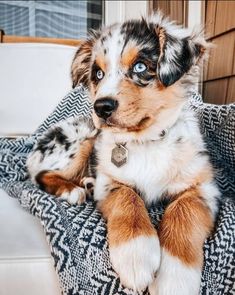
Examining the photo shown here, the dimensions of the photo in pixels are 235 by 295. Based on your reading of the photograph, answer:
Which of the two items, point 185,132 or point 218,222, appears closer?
point 218,222

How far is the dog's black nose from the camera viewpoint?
1.14 meters

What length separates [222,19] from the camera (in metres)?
2.36

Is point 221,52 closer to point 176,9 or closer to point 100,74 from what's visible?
point 176,9

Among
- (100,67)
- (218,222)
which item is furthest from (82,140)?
(218,222)

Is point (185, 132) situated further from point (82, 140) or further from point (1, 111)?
point (1, 111)

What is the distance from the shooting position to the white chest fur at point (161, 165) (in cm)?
127

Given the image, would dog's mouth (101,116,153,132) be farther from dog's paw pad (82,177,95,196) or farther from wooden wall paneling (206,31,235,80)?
wooden wall paneling (206,31,235,80)

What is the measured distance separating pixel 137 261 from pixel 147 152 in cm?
49

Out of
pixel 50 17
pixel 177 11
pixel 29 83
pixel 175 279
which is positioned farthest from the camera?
pixel 50 17

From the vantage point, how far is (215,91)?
2520mm

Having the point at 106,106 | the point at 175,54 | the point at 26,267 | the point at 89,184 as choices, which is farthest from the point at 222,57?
the point at 26,267

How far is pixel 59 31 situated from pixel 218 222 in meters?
3.05

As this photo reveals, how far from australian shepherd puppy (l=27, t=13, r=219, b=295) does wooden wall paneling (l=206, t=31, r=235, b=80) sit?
1014mm

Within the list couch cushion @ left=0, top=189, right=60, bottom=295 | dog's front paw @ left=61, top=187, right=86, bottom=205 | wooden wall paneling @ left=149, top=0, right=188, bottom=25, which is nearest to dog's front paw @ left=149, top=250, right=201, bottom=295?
couch cushion @ left=0, top=189, right=60, bottom=295
